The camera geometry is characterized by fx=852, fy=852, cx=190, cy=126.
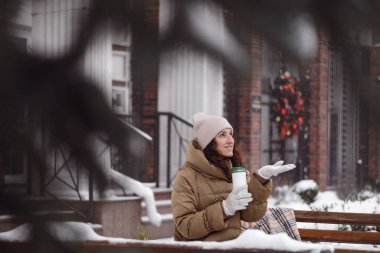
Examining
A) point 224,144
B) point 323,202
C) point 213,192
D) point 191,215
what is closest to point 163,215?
point 323,202

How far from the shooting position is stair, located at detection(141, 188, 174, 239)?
838cm

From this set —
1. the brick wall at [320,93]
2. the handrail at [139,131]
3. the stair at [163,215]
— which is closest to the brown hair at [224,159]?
the brick wall at [320,93]

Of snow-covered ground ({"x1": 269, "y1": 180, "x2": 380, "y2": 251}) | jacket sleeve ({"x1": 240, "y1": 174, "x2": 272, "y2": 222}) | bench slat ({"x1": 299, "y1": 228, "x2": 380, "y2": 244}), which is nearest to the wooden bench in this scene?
bench slat ({"x1": 299, "y1": 228, "x2": 380, "y2": 244})

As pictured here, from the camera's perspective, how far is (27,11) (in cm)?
61

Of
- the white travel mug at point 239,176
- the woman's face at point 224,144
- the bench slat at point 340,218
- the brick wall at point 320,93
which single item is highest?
the brick wall at point 320,93

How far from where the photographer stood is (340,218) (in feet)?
16.3

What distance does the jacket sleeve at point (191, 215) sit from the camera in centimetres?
366

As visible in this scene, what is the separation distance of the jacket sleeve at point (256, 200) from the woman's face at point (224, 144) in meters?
0.26

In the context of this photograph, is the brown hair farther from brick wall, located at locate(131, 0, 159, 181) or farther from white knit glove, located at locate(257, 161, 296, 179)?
brick wall, located at locate(131, 0, 159, 181)

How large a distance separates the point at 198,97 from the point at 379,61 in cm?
26

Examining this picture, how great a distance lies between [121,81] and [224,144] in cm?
335

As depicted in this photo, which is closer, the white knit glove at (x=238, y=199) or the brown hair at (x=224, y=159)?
the white knit glove at (x=238, y=199)

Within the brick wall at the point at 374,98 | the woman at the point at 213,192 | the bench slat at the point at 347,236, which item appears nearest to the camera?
the brick wall at the point at 374,98

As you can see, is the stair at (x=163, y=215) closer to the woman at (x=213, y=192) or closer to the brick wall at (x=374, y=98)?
the woman at (x=213, y=192)
